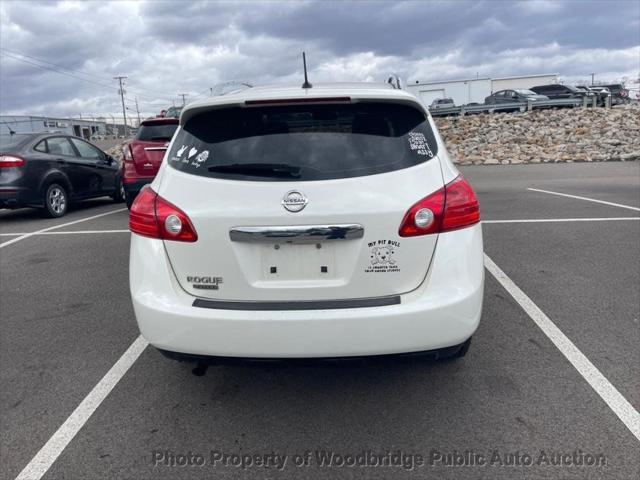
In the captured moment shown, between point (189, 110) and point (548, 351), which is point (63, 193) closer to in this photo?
point (189, 110)

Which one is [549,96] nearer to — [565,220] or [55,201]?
[565,220]

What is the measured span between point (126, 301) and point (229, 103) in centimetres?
279

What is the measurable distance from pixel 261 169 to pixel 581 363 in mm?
2387

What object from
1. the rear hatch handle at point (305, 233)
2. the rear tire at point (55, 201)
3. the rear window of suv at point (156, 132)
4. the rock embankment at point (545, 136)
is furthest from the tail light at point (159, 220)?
the rock embankment at point (545, 136)

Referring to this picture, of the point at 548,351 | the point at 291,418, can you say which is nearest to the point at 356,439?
the point at 291,418

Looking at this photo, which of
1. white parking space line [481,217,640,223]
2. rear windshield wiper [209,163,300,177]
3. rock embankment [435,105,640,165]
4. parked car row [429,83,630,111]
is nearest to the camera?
rear windshield wiper [209,163,300,177]

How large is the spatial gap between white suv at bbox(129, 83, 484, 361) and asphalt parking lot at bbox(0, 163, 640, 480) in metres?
0.26

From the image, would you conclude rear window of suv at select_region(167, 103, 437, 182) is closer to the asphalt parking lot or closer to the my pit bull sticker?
the my pit bull sticker

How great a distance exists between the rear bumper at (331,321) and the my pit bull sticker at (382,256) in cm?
17

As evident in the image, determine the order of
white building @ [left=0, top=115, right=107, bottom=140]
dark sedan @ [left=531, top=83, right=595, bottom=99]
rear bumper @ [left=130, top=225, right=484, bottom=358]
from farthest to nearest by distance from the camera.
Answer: white building @ [left=0, top=115, right=107, bottom=140] < dark sedan @ [left=531, top=83, right=595, bottom=99] < rear bumper @ [left=130, top=225, right=484, bottom=358]

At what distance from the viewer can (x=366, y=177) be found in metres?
2.53

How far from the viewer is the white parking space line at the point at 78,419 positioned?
255 cm

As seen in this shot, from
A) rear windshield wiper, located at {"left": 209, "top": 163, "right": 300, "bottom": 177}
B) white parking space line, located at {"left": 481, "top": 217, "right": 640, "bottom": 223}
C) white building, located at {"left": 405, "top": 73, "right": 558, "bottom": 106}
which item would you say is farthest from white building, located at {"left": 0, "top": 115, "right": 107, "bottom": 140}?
rear windshield wiper, located at {"left": 209, "top": 163, "right": 300, "bottom": 177}

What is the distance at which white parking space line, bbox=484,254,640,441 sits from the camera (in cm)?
278
